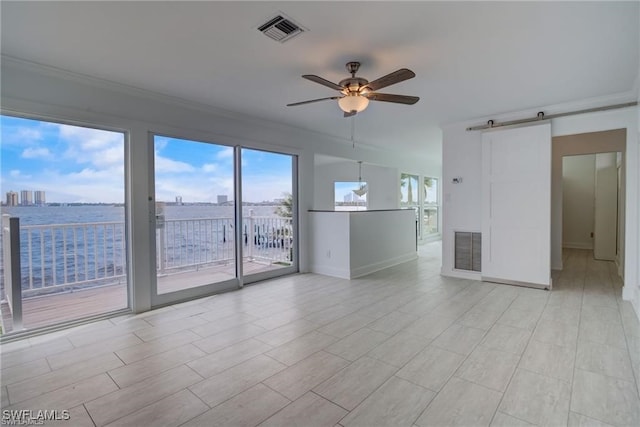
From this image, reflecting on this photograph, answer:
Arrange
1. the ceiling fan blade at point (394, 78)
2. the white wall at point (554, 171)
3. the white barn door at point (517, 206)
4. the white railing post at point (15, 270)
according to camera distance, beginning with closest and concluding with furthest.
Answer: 1. the ceiling fan blade at point (394, 78)
2. the white railing post at point (15, 270)
3. the white wall at point (554, 171)
4. the white barn door at point (517, 206)

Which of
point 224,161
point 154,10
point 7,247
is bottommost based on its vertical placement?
point 7,247

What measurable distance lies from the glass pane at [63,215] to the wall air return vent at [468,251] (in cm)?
469

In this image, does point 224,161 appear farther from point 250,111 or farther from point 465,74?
point 465,74

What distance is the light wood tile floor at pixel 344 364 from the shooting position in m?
1.78

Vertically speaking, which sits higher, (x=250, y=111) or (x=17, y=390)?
(x=250, y=111)

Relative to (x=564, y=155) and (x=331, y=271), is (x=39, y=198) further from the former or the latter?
(x=564, y=155)

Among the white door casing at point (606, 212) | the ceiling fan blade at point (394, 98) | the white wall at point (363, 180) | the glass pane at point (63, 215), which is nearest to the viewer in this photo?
the ceiling fan blade at point (394, 98)

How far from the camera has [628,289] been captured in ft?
12.1

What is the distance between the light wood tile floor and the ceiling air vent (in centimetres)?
248

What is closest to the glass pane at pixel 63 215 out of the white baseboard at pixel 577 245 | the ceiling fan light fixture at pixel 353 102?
the ceiling fan light fixture at pixel 353 102

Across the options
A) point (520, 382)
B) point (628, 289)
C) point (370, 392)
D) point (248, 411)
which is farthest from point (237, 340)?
point (628, 289)

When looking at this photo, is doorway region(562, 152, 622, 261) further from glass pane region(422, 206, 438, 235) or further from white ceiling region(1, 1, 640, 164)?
white ceiling region(1, 1, 640, 164)

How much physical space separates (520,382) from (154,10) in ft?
11.4

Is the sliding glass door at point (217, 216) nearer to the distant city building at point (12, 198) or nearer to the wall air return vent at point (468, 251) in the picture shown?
the distant city building at point (12, 198)
